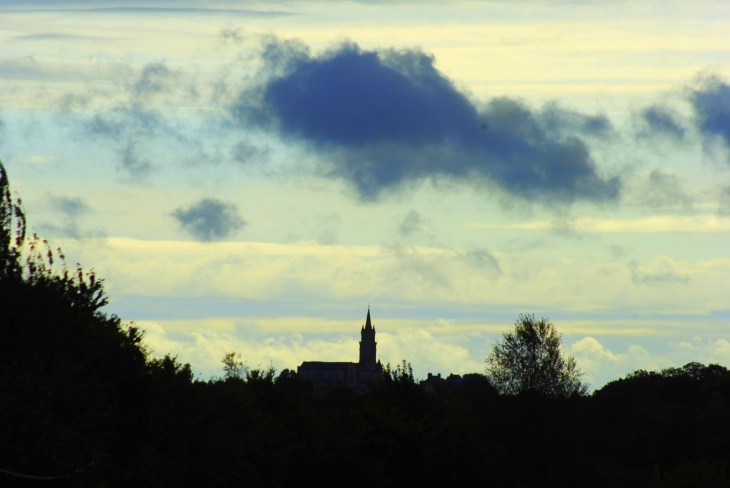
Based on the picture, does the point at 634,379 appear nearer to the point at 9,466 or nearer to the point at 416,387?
the point at 416,387

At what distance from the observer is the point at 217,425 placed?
40.7 m

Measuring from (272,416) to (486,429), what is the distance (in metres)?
24.6

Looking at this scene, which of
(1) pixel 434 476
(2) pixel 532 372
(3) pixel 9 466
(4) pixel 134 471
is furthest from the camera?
(2) pixel 532 372

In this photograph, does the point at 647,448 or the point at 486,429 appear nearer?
the point at 486,429

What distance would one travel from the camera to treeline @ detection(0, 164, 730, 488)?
2741 centimetres

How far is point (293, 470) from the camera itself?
4828 centimetres

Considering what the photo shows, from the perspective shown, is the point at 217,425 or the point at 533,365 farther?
the point at 533,365

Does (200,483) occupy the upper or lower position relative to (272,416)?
lower

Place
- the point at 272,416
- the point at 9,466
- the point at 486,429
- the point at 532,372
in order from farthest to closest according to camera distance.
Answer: the point at 532,372
the point at 486,429
the point at 272,416
the point at 9,466

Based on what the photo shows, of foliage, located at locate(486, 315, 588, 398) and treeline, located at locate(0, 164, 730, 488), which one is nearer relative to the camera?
treeline, located at locate(0, 164, 730, 488)

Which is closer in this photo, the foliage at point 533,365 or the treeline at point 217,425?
the treeline at point 217,425

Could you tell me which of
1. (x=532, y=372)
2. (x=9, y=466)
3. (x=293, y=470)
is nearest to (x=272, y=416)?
(x=293, y=470)

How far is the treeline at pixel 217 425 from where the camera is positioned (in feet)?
89.9

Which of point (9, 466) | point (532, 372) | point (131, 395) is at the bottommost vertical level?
point (9, 466)
